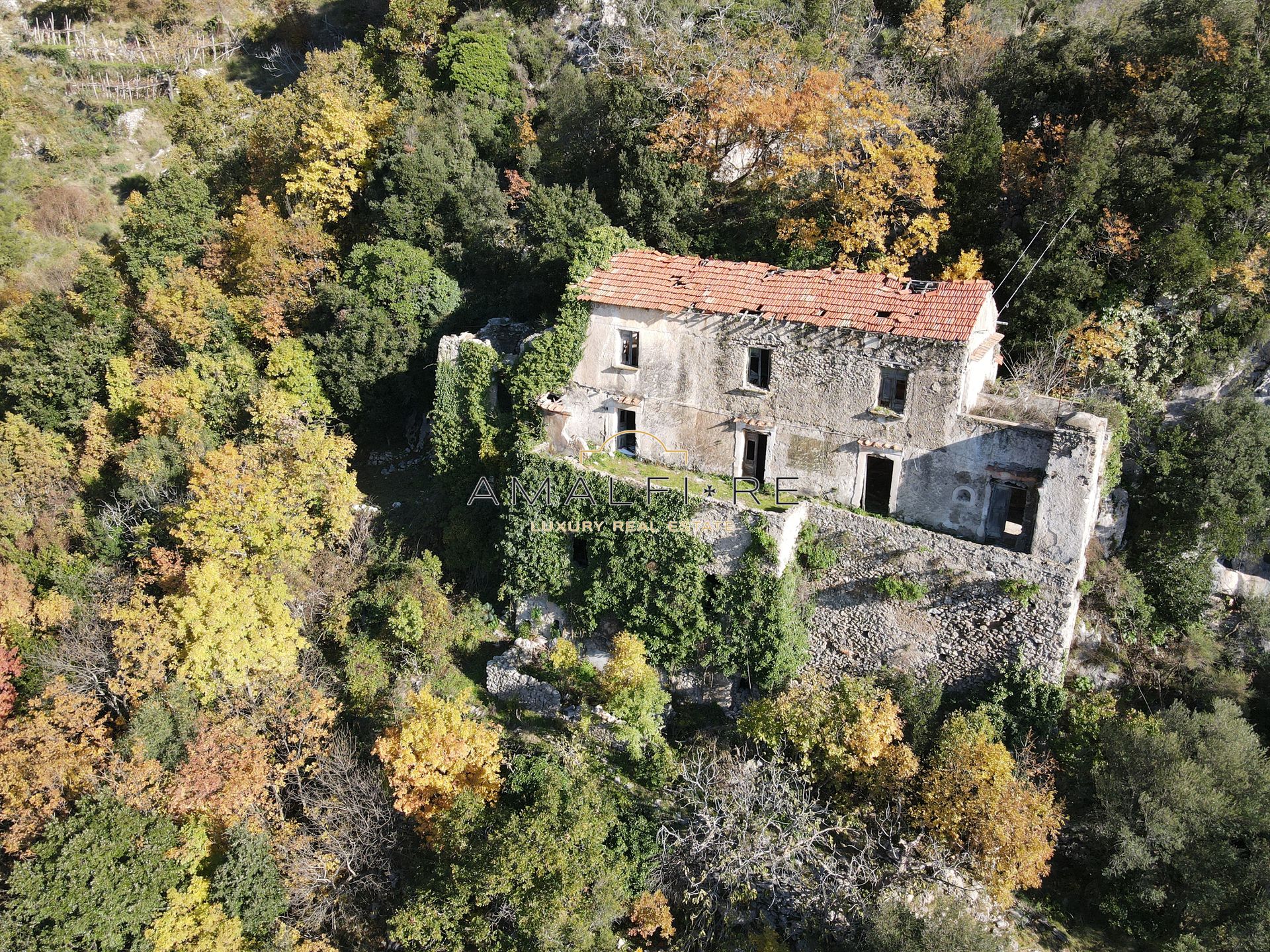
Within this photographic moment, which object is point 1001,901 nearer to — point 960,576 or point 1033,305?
point 960,576

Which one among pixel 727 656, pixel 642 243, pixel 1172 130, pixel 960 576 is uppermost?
pixel 1172 130

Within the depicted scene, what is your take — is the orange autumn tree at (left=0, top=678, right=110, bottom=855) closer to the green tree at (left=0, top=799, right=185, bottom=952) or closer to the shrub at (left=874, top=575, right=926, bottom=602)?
the green tree at (left=0, top=799, right=185, bottom=952)

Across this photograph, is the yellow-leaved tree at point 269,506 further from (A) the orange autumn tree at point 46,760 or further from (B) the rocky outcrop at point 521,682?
(B) the rocky outcrop at point 521,682

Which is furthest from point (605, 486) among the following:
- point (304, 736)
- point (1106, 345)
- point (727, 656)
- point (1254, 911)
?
point (1254, 911)

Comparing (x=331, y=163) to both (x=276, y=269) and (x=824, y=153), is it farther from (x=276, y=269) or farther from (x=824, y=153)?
(x=824, y=153)

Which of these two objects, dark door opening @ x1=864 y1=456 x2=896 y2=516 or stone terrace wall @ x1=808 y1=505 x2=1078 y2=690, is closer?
stone terrace wall @ x1=808 y1=505 x2=1078 y2=690

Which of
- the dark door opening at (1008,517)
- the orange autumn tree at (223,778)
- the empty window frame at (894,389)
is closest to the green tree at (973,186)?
the empty window frame at (894,389)

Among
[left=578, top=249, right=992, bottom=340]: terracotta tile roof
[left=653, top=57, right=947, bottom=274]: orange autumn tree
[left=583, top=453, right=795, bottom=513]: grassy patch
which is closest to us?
[left=578, top=249, right=992, bottom=340]: terracotta tile roof

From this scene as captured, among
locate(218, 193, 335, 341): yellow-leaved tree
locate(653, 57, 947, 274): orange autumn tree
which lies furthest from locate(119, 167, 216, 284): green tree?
locate(653, 57, 947, 274): orange autumn tree
